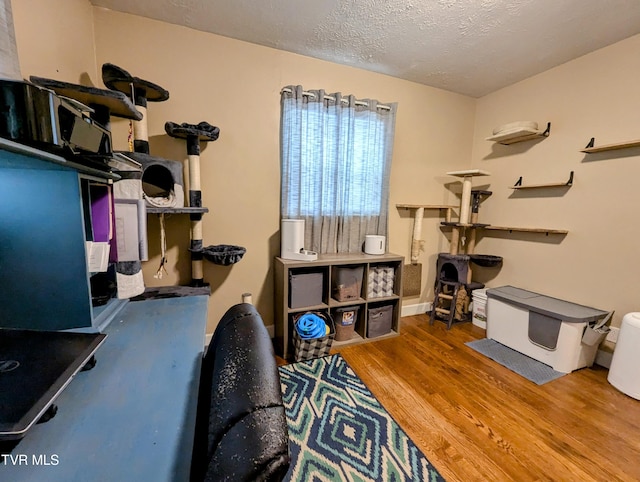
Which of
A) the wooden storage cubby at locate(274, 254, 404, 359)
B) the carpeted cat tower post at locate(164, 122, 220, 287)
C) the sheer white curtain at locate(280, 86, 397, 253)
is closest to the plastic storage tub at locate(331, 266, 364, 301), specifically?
the wooden storage cubby at locate(274, 254, 404, 359)

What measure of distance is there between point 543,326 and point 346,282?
151 centimetres

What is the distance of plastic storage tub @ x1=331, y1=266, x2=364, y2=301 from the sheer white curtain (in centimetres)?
26

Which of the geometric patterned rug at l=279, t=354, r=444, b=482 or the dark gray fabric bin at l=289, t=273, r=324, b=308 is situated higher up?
the dark gray fabric bin at l=289, t=273, r=324, b=308

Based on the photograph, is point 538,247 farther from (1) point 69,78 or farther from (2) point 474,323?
(1) point 69,78

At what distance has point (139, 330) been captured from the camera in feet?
3.34

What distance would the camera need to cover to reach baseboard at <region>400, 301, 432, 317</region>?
2.85 m

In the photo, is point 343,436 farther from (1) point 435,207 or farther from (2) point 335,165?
(1) point 435,207

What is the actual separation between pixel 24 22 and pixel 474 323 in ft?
11.7

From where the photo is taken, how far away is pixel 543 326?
1.96 meters

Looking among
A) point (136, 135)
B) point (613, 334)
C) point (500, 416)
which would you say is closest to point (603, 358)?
point (613, 334)

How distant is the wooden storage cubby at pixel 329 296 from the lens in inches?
78.9

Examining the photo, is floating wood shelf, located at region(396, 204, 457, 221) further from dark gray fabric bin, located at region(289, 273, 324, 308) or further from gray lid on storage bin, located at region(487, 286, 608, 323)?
dark gray fabric bin, located at region(289, 273, 324, 308)

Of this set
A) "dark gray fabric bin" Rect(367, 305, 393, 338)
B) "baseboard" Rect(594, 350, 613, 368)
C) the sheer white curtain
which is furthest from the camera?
"dark gray fabric bin" Rect(367, 305, 393, 338)

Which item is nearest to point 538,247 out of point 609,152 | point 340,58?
point 609,152
